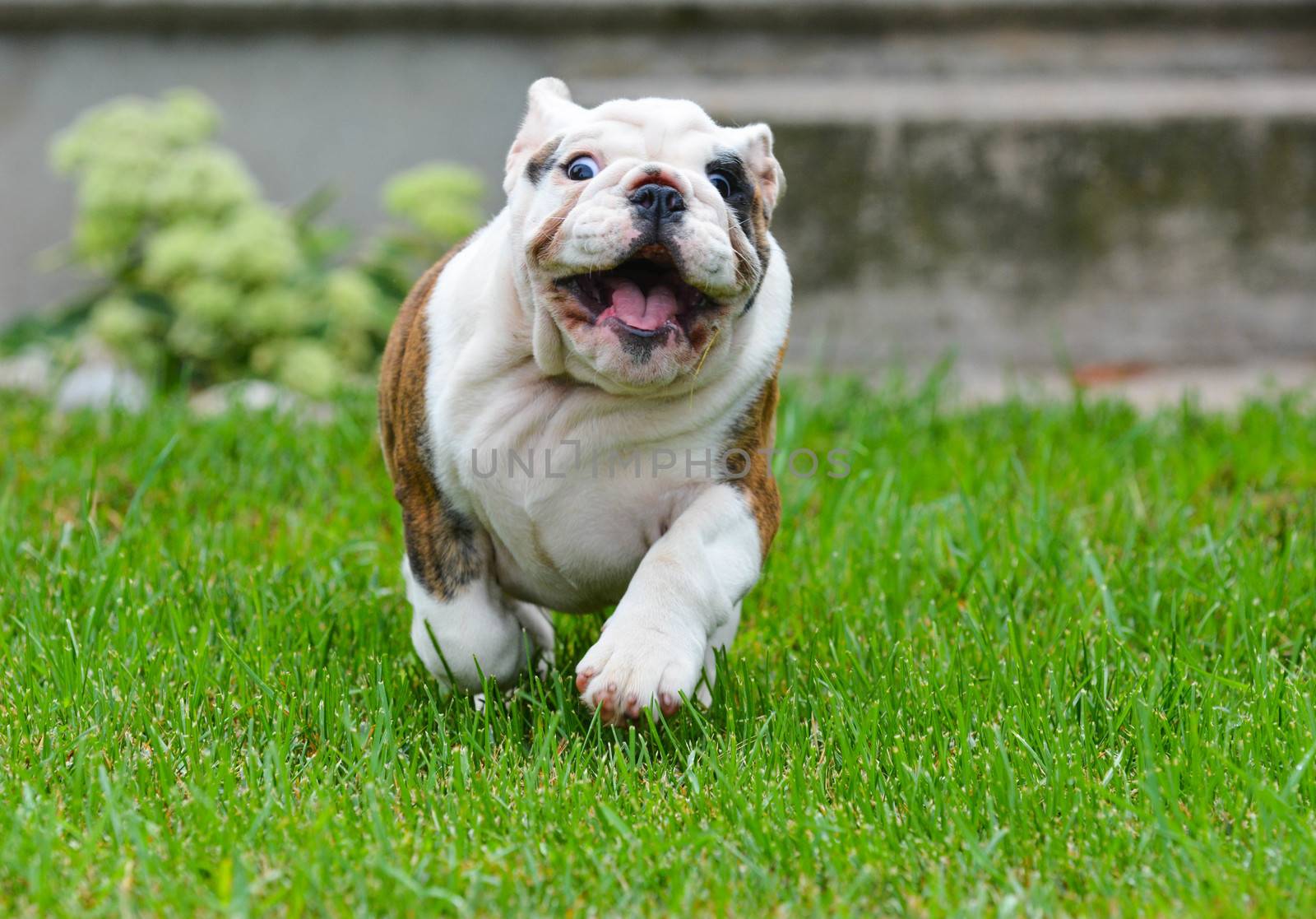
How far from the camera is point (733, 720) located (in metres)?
2.65

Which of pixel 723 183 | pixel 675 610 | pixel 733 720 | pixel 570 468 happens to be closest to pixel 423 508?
pixel 570 468

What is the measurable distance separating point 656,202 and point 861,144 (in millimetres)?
3850

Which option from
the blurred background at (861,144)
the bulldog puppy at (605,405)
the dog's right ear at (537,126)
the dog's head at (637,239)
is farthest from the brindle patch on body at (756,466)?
the blurred background at (861,144)

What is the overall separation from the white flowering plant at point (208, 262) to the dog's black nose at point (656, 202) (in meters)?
3.10

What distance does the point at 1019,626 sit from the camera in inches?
121

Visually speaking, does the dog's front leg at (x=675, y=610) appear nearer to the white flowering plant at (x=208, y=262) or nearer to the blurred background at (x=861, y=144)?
the white flowering plant at (x=208, y=262)

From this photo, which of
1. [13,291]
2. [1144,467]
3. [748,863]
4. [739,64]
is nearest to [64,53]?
[13,291]

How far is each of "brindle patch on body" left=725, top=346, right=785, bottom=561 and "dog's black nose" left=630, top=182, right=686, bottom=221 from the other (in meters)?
0.45

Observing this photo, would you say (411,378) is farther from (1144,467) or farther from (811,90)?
(811,90)

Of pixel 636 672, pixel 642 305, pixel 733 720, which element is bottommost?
pixel 733 720

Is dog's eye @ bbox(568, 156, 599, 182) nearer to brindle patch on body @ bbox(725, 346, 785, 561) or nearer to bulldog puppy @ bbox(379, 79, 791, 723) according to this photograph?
bulldog puppy @ bbox(379, 79, 791, 723)

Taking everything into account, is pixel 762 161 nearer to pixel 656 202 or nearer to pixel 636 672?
pixel 656 202

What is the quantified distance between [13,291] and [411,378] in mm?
4371

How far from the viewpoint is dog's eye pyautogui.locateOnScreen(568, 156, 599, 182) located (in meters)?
2.54
